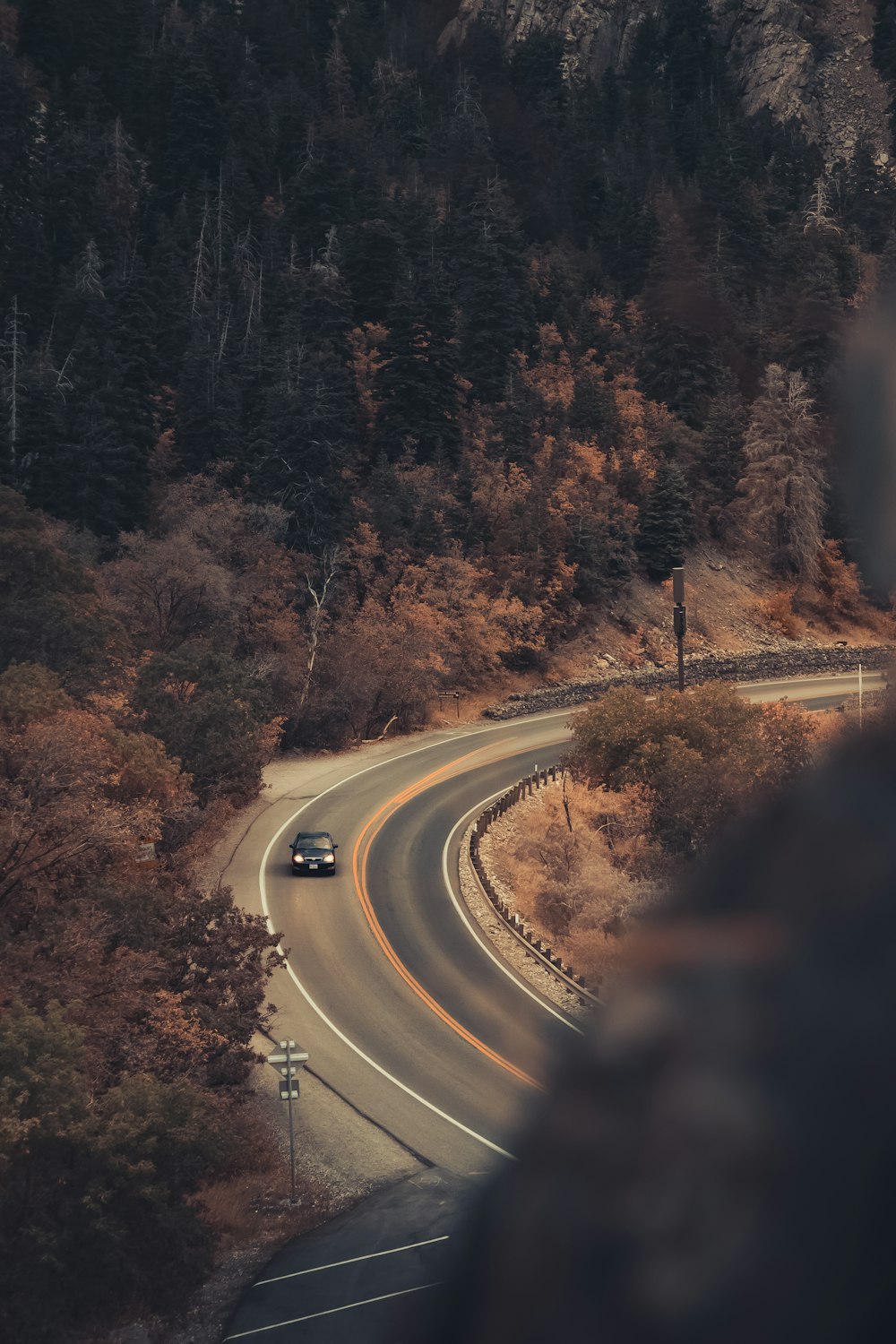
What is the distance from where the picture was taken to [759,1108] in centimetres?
116

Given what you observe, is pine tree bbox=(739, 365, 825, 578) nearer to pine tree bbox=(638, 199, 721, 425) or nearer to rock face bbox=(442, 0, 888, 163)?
pine tree bbox=(638, 199, 721, 425)

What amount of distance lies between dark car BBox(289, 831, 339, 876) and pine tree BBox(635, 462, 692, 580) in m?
42.1

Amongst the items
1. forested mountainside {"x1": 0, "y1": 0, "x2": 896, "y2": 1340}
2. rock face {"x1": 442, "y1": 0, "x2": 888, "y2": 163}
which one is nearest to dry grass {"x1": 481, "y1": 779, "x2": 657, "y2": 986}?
forested mountainside {"x1": 0, "y1": 0, "x2": 896, "y2": 1340}

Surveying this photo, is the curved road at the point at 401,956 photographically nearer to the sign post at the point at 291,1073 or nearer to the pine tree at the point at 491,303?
the sign post at the point at 291,1073

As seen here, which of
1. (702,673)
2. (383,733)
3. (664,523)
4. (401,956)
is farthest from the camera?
(664,523)

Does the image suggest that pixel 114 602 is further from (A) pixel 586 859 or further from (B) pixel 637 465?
(B) pixel 637 465

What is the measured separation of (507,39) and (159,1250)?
442ft

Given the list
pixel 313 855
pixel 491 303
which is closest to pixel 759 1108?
pixel 313 855

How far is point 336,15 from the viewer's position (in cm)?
12062

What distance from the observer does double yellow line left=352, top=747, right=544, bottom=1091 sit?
26938 mm

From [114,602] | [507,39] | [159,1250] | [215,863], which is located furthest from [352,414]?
[507,39]

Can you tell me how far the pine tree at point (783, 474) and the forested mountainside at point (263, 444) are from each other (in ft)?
0.90

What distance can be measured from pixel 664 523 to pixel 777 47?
94.2m

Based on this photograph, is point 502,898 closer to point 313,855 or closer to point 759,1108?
point 313,855
